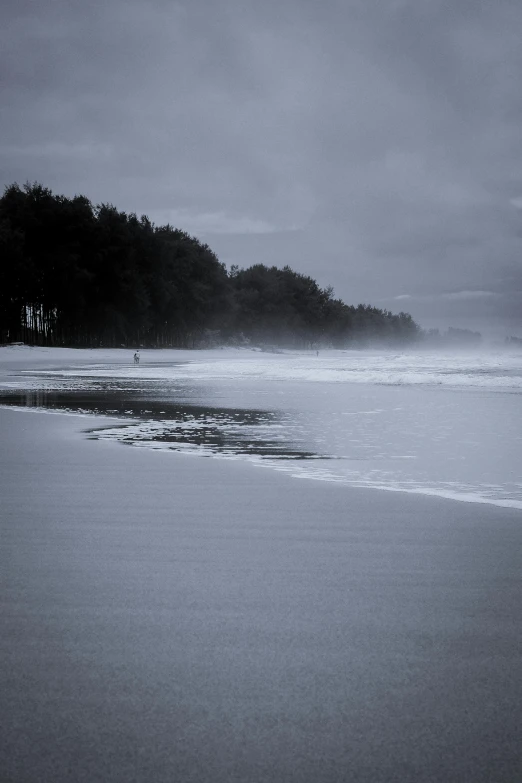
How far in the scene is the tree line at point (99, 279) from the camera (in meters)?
66.6

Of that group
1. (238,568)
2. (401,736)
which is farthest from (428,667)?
A: (238,568)

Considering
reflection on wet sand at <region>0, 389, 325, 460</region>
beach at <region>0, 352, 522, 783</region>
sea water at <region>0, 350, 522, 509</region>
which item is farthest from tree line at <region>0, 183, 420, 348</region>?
beach at <region>0, 352, 522, 783</region>

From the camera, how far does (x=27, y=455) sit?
8.65 meters

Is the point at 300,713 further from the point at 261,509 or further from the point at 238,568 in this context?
the point at 261,509

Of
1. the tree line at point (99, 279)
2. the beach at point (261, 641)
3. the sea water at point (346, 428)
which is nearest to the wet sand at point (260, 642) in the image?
the beach at point (261, 641)

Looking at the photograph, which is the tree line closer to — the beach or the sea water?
the sea water

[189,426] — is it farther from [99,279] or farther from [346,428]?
[99,279]

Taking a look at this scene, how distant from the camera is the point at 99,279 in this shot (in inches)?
2827

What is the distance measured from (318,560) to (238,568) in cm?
45

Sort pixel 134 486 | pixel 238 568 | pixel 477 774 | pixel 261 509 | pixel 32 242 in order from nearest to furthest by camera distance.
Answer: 1. pixel 477 774
2. pixel 238 568
3. pixel 261 509
4. pixel 134 486
5. pixel 32 242

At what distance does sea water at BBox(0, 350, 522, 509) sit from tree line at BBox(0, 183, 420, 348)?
47122 millimetres

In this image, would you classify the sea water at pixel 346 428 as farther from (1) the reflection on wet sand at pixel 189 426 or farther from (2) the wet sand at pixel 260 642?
(2) the wet sand at pixel 260 642

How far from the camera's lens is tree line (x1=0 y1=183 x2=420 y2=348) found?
219 ft

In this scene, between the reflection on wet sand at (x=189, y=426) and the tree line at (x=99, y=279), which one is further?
the tree line at (x=99, y=279)
